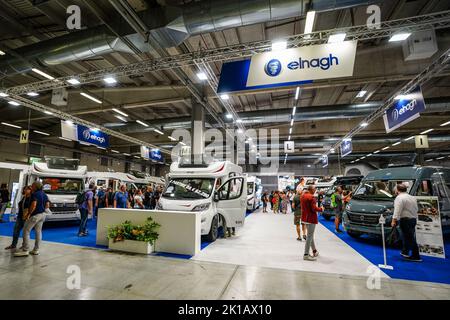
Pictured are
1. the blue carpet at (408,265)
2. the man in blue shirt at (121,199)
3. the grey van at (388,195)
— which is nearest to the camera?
the blue carpet at (408,265)

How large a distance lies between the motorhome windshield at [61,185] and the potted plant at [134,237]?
4541mm

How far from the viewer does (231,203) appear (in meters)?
6.84

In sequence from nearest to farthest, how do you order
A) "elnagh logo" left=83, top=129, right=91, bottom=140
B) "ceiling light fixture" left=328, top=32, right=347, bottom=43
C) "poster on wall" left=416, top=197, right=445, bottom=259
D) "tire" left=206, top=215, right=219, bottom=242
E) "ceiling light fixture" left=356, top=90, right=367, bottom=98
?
"poster on wall" left=416, top=197, right=445, bottom=259, "ceiling light fixture" left=328, top=32, right=347, bottom=43, "tire" left=206, top=215, right=219, bottom=242, "ceiling light fixture" left=356, top=90, right=367, bottom=98, "elnagh logo" left=83, top=129, right=91, bottom=140

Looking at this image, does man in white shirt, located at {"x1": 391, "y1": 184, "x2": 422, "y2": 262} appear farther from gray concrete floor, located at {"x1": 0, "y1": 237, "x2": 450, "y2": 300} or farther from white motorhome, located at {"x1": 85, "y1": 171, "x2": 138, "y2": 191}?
white motorhome, located at {"x1": 85, "y1": 171, "x2": 138, "y2": 191}

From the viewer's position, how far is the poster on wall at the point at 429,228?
4480 mm

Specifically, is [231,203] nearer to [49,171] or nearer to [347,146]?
[49,171]

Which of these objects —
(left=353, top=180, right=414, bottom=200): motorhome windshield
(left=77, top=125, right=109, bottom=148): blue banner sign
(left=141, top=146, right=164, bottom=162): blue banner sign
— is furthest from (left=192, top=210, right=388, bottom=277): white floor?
(left=141, top=146, right=164, bottom=162): blue banner sign

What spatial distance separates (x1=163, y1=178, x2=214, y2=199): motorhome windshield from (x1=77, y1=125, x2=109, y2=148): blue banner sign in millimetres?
8319

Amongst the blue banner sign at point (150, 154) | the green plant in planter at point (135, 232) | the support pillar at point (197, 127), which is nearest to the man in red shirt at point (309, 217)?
the green plant in planter at point (135, 232)

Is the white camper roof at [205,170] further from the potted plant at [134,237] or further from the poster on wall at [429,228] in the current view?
the poster on wall at [429,228]

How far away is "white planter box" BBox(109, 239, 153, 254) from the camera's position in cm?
505
